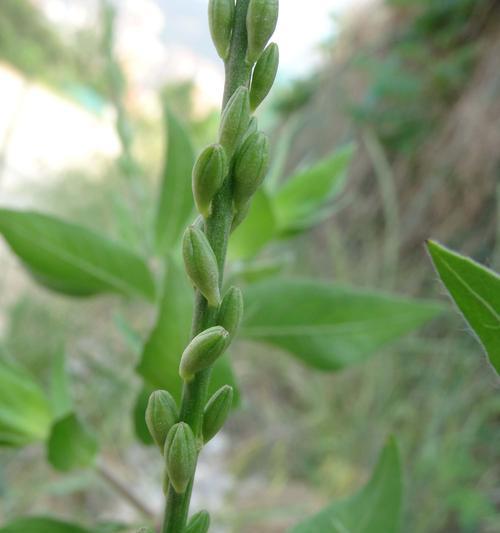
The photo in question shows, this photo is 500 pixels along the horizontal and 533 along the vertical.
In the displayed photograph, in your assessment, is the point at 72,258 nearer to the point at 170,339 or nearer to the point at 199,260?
the point at 170,339

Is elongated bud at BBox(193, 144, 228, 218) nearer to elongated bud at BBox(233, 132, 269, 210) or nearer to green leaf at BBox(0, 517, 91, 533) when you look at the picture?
elongated bud at BBox(233, 132, 269, 210)

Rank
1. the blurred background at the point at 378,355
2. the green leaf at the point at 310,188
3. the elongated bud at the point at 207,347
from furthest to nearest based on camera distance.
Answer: the blurred background at the point at 378,355
the green leaf at the point at 310,188
the elongated bud at the point at 207,347

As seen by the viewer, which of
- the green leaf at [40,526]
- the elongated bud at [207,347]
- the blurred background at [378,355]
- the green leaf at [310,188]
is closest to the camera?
the elongated bud at [207,347]

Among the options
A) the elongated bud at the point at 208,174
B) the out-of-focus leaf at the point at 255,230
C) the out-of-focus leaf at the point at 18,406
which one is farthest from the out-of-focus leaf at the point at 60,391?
the elongated bud at the point at 208,174

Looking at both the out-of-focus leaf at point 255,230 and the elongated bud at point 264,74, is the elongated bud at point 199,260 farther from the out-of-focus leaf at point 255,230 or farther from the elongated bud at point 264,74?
the out-of-focus leaf at point 255,230

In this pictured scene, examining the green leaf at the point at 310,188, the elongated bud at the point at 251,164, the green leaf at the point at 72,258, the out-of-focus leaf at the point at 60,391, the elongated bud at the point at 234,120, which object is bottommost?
the elongated bud at the point at 251,164

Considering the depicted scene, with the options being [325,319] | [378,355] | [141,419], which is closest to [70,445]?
[141,419]
